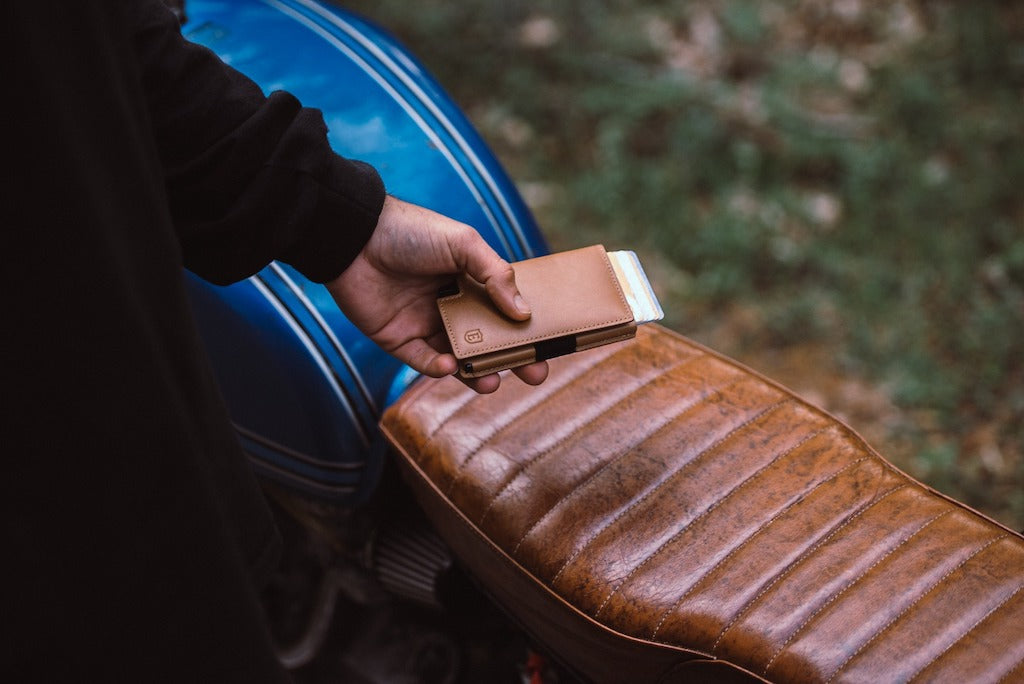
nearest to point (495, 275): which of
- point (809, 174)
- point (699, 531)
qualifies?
point (699, 531)

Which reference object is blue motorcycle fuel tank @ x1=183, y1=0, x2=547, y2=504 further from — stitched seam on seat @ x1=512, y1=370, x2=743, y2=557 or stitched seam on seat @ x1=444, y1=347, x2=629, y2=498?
stitched seam on seat @ x1=512, y1=370, x2=743, y2=557

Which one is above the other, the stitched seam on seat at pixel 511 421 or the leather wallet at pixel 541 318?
the leather wallet at pixel 541 318

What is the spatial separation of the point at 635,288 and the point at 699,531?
14.2 inches

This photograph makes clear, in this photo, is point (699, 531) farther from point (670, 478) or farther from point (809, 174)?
point (809, 174)

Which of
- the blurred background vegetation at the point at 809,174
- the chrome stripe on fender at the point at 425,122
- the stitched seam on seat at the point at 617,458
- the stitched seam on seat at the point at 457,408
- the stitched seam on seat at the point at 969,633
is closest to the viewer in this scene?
the stitched seam on seat at the point at 969,633

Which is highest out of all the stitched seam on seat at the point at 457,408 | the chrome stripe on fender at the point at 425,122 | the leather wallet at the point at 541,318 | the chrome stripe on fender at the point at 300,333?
the chrome stripe on fender at the point at 425,122

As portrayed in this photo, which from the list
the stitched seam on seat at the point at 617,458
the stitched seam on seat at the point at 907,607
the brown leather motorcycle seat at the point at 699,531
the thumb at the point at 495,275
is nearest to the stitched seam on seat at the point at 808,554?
the brown leather motorcycle seat at the point at 699,531

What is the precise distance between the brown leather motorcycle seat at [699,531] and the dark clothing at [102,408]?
17.0 inches

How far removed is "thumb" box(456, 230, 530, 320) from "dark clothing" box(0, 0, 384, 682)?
436 mm

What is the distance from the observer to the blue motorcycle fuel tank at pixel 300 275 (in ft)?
4.64

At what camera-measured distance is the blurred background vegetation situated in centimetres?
242

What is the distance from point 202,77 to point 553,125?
226 cm

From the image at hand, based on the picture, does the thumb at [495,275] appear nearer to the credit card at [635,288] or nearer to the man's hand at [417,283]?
the man's hand at [417,283]

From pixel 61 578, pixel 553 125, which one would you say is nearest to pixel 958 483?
pixel 553 125
